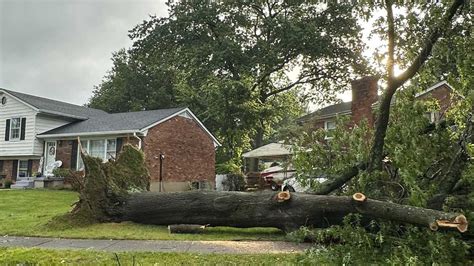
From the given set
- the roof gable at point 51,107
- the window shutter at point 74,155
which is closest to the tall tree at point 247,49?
the roof gable at point 51,107

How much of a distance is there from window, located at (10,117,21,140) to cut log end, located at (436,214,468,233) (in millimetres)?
21818

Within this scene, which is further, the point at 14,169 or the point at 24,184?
the point at 14,169

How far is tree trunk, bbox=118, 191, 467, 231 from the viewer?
5.43 metres

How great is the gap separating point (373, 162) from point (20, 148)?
19975mm

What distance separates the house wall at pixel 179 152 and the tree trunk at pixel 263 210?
31.6 feet

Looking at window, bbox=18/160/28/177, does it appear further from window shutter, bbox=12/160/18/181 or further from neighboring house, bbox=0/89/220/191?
window shutter, bbox=12/160/18/181

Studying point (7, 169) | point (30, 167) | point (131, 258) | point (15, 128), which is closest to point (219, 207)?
point (131, 258)

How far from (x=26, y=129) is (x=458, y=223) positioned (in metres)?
21.5

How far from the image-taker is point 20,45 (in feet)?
56.7

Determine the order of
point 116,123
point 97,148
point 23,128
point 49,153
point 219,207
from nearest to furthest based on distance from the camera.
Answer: point 219,207
point 97,148
point 116,123
point 49,153
point 23,128

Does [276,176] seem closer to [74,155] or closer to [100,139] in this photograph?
[100,139]

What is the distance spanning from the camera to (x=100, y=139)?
764 inches

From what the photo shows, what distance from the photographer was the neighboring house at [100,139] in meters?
18.7

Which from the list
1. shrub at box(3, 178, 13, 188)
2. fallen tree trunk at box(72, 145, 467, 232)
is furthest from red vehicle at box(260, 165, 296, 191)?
shrub at box(3, 178, 13, 188)
